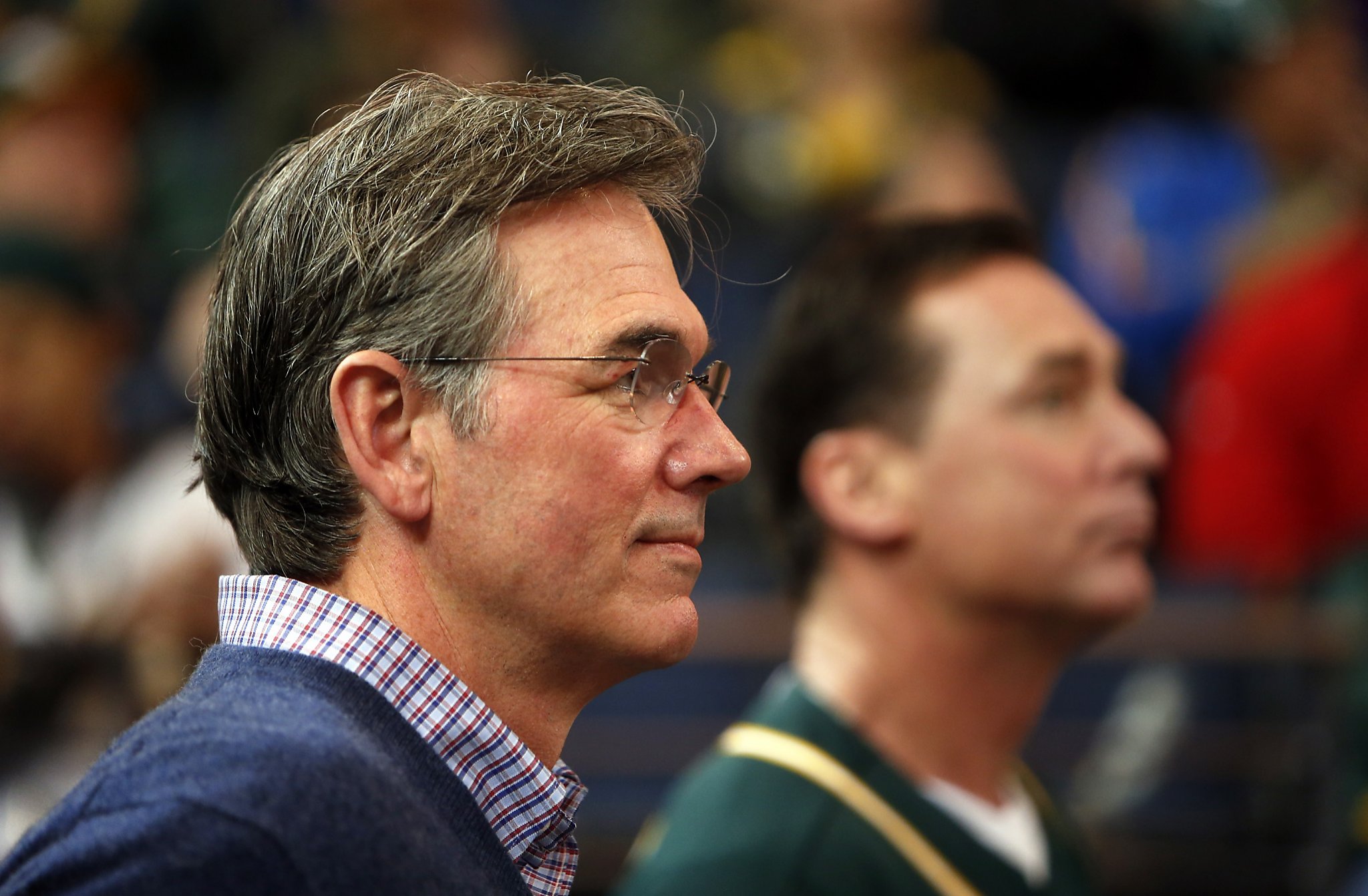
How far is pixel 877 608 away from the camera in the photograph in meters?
2.75

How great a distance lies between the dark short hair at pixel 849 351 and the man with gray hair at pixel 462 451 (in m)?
1.12

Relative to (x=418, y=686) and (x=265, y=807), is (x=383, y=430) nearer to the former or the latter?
(x=418, y=686)

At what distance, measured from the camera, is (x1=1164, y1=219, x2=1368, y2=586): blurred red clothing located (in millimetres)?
4621

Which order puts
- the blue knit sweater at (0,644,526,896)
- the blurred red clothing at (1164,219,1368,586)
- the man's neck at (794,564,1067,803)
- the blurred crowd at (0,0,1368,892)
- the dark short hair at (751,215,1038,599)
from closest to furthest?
the blue knit sweater at (0,644,526,896)
the man's neck at (794,564,1067,803)
the dark short hair at (751,215,1038,599)
the blurred crowd at (0,0,1368,892)
the blurred red clothing at (1164,219,1368,586)

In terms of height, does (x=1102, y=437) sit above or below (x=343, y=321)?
below

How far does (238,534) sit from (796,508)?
1433mm

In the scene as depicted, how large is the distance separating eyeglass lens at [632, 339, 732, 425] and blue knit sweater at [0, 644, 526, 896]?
0.43 meters

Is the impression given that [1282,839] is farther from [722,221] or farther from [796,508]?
[722,221]

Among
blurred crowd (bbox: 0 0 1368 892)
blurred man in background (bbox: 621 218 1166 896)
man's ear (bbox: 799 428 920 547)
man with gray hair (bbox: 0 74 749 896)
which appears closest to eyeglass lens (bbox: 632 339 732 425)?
man with gray hair (bbox: 0 74 749 896)

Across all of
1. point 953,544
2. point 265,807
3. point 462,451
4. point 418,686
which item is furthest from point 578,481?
point 953,544

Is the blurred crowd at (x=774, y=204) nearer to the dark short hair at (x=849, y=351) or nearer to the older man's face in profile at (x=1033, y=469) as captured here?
the dark short hair at (x=849, y=351)

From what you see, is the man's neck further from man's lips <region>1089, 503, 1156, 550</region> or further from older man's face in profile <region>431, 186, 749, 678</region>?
older man's face in profile <region>431, 186, 749, 678</region>

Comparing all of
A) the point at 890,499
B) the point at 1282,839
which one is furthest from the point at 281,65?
the point at 1282,839

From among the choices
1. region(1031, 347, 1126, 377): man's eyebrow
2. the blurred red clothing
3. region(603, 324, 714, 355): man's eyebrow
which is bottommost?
the blurred red clothing
